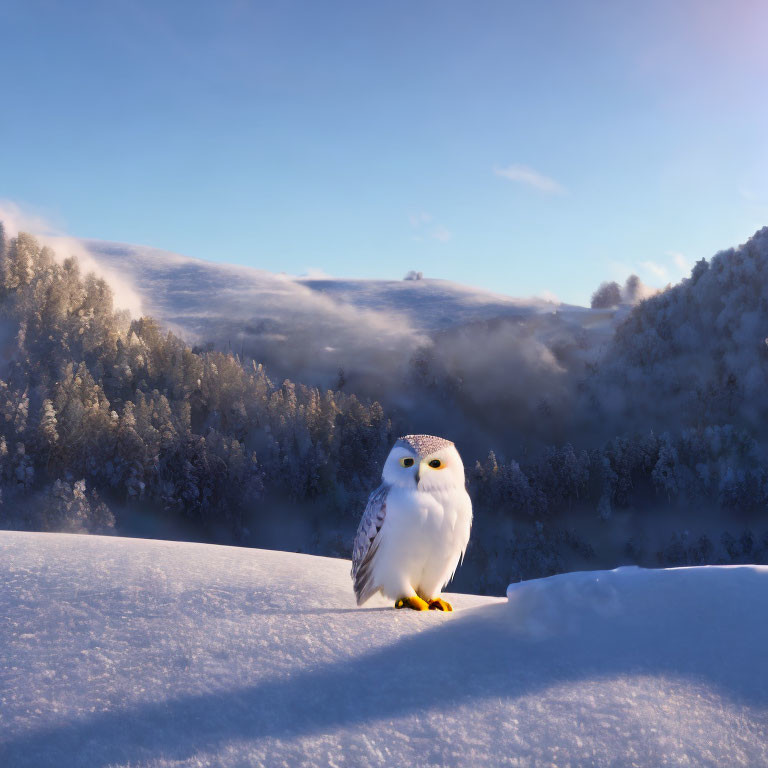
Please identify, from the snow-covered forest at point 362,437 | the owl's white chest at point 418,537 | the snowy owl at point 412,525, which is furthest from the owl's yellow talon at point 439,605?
the snow-covered forest at point 362,437

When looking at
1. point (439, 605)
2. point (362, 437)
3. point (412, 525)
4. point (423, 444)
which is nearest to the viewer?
point (412, 525)

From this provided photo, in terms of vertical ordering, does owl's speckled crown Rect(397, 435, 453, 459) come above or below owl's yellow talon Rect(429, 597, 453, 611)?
above

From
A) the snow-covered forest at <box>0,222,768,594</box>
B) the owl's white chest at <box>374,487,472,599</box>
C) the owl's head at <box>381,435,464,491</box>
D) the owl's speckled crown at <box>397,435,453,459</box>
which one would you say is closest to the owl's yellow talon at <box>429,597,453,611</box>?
the owl's white chest at <box>374,487,472,599</box>

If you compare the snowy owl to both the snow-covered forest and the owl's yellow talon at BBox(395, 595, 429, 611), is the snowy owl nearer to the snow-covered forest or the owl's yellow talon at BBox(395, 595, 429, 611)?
the owl's yellow talon at BBox(395, 595, 429, 611)

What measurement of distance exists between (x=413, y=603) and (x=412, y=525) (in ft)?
1.96

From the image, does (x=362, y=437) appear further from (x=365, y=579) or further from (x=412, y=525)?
(x=412, y=525)

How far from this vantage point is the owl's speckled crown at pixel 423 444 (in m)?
4.50

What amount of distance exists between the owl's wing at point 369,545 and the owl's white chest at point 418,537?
2.0 inches

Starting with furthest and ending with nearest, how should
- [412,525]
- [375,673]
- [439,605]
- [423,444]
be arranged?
1. [439,605]
2. [423,444]
3. [412,525]
4. [375,673]

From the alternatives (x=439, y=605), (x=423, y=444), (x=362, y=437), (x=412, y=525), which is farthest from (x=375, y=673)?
(x=362, y=437)

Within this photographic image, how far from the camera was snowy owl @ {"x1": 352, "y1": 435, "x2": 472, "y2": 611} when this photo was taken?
14.7 ft

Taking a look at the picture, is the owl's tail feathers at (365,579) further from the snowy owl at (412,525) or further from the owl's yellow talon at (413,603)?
the owl's yellow talon at (413,603)

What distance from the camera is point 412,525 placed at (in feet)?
14.6

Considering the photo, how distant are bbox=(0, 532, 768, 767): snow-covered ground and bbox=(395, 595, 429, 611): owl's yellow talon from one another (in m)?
0.35
